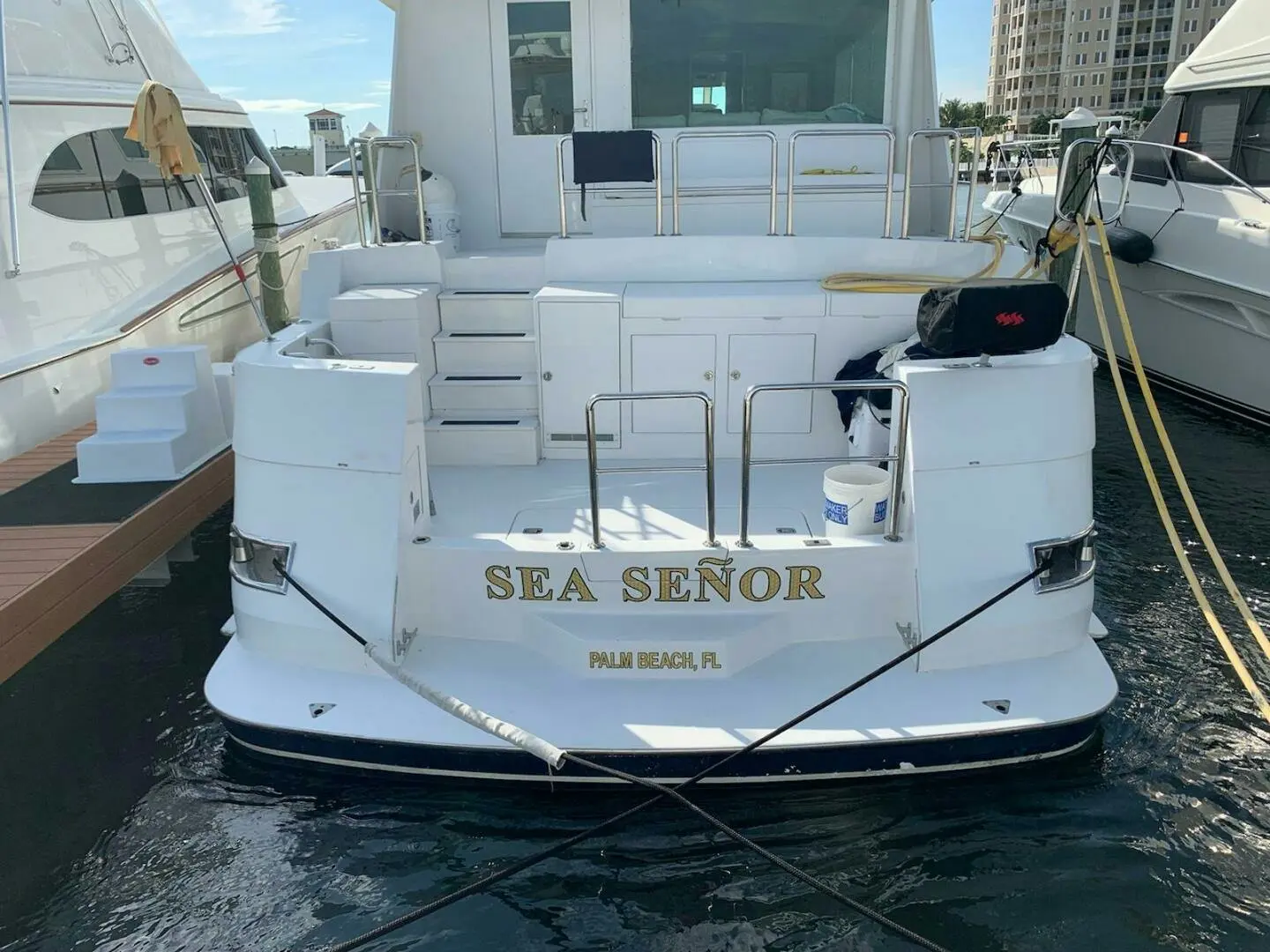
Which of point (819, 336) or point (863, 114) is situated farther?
point (863, 114)

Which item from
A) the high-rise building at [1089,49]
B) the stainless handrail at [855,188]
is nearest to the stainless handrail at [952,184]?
the stainless handrail at [855,188]

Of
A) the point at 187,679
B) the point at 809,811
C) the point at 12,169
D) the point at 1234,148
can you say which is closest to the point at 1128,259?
the point at 1234,148

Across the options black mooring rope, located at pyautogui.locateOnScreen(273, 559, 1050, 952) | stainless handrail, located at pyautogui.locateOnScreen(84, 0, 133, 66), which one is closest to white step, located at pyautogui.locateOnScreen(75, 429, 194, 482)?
black mooring rope, located at pyautogui.locateOnScreen(273, 559, 1050, 952)

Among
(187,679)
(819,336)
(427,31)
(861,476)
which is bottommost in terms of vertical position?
(187,679)

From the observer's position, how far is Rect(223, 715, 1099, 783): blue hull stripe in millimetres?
2920

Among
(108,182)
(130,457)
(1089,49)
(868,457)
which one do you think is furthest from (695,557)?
(1089,49)

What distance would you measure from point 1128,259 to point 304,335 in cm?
828

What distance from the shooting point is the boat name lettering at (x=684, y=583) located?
317 centimetres

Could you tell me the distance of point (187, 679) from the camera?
15.3 feet

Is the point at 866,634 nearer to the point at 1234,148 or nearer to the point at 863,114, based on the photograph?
the point at 863,114

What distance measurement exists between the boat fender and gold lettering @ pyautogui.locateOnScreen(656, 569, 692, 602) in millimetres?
7660

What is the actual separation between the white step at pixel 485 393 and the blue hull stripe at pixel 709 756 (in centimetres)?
204

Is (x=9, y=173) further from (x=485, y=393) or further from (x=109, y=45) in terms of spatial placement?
(x=485, y=393)

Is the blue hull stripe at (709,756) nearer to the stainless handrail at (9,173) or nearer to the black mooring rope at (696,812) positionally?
the black mooring rope at (696,812)
